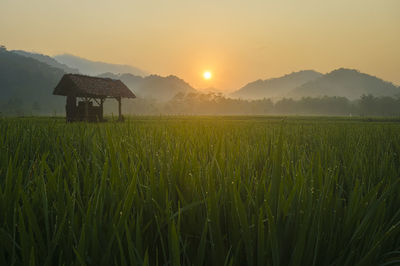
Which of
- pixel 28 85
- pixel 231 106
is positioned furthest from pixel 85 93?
pixel 28 85

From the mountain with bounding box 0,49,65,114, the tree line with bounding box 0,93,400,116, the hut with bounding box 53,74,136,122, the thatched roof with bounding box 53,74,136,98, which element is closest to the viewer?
the hut with bounding box 53,74,136,122

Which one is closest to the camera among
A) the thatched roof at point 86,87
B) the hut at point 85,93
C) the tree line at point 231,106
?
the hut at point 85,93

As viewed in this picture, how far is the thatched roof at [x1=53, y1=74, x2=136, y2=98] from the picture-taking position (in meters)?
20.6

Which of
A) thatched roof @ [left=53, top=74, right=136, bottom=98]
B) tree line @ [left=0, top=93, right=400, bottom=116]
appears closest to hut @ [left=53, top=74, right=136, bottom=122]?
thatched roof @ [left=53, top=74, right=136, bottom=98]

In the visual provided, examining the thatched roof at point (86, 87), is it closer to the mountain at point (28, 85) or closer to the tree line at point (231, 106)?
the tree line at point (231, 106)

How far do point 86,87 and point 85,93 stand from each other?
0.79 m

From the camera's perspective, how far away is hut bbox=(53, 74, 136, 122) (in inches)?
746

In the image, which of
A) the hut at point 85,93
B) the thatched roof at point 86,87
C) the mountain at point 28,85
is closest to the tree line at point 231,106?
the mountain at point 28,85

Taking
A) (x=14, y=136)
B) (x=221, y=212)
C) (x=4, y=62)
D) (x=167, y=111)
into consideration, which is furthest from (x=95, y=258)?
(x=4, y=62)

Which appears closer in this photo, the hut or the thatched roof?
the hut

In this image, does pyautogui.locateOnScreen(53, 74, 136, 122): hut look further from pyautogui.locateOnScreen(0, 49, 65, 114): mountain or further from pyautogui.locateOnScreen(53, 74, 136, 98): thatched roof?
pyautogui.locateOnScreen(0, 49, 65, 114): mountain

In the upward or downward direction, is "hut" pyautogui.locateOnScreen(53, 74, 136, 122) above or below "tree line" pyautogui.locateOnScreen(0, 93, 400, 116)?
below

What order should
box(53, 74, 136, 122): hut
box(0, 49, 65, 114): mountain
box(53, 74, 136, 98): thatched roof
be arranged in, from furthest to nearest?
box(0, 49, 65, 114): mountain, box(53, 74, 136, 98): thatched roof, box(53, 74, 136, 122): hut

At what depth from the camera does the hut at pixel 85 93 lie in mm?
18938
